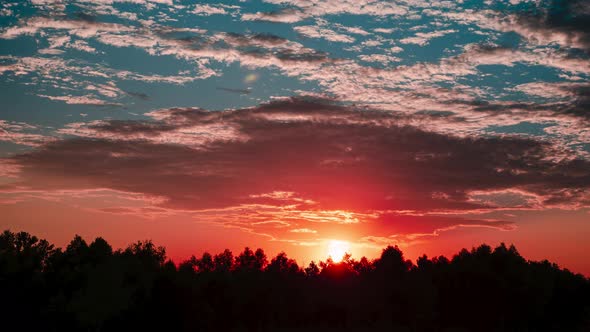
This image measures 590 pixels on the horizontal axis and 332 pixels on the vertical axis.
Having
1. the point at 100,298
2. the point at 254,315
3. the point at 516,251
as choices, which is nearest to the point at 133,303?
the point at 100,298

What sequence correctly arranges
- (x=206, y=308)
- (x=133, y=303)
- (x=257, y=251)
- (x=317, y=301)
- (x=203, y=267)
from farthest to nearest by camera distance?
1. (x=257, y=251)
2. (x=203, y=267)
3. (x=317, y=301)
4. (x=206, y=308)
5. (x=133, y=303)

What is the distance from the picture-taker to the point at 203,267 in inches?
7298

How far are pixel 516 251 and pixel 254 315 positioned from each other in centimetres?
7691

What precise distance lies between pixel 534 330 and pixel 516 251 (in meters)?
31.6

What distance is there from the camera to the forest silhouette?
302 ft

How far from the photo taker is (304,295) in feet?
395

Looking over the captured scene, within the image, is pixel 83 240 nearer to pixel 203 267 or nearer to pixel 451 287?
pixel 203 267

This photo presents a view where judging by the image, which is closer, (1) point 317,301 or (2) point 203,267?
(1) point 317,301

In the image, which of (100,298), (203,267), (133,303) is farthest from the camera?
(203,267)

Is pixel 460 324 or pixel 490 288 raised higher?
pixel 490 288

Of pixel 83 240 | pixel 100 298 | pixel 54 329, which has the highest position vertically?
pixel 83 240

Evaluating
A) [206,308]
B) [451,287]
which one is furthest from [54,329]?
[451,287]

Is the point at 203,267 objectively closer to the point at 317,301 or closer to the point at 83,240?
the point at 83,240

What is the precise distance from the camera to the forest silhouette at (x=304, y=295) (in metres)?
91.9
